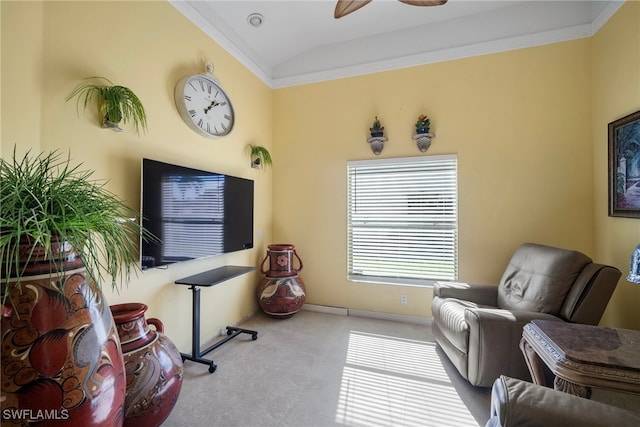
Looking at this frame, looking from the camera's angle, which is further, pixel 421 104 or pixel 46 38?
pixel 421 104

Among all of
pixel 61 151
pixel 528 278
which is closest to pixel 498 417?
pixel 528 278

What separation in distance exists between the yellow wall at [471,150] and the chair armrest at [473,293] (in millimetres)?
434

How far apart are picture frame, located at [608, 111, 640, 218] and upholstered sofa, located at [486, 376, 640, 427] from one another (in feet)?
6.68

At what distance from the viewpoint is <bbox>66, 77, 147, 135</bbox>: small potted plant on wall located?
1673 millimetres

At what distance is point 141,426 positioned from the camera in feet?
4.66

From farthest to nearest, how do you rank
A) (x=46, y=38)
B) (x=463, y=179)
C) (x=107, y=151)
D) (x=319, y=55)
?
(x=319, y=55) → (x=463, y=179) → (x=107, y=151) → (x=46, y=38)

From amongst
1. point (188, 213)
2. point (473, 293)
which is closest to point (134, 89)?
point (188, 213)

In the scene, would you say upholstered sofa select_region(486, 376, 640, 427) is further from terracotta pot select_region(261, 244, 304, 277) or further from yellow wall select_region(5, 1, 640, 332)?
terracotta pot select_region(261, 244, 304, 277)

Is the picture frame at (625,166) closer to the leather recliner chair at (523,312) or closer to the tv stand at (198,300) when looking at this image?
the leather recliner chair at (523,312)

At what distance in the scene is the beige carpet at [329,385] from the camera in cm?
169

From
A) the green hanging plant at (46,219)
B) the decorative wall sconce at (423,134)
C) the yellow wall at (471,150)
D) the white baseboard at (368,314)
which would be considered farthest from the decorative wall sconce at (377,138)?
the green hanging plant at (46,219)

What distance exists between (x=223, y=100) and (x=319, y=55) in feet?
5.14

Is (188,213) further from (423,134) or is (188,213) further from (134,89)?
(423,134)

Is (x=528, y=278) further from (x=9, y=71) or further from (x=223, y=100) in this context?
(x=9, y=71)
